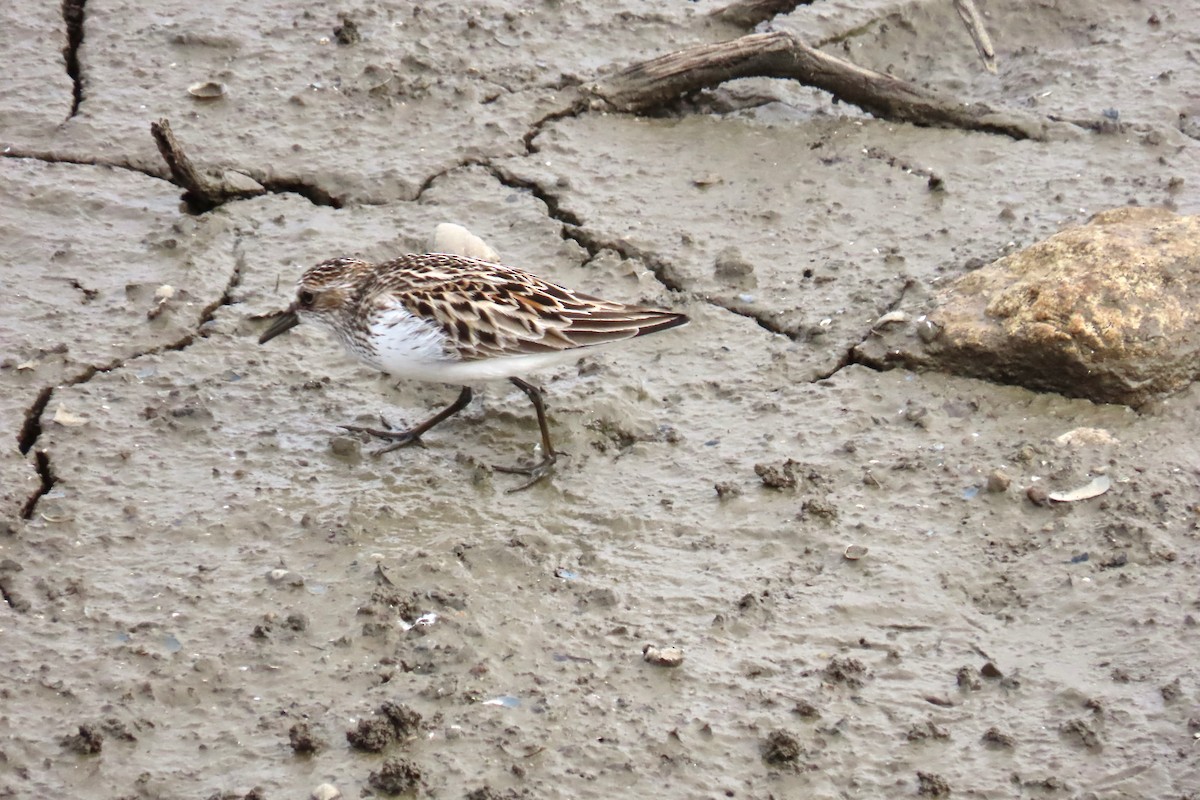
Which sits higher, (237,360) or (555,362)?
(555,362)

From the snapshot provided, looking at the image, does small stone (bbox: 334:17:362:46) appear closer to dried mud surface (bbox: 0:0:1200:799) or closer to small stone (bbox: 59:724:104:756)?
dried mud surface (bbox: 0:0:1200:799)

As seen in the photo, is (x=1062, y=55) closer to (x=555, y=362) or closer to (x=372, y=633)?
(x=555, y=362)

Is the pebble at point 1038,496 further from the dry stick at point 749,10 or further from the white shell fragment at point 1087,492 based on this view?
the dry stick at point 749,10

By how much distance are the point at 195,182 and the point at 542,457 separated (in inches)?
93.4

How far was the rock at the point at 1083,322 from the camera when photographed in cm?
591

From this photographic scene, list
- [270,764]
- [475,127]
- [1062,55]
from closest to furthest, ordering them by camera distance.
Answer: [270,764], [475,127], [1062,55]

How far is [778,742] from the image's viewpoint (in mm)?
4480

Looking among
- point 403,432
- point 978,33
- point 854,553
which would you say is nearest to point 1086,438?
point 854,553

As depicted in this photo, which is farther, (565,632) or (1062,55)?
(1062,55)

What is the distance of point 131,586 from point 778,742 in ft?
7.32

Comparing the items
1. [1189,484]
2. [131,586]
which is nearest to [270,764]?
[131,586]

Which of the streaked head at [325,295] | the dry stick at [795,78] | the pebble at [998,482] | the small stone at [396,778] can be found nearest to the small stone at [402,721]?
the small stone at [396,778]

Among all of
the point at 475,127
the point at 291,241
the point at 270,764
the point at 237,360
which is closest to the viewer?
the point at 270,764

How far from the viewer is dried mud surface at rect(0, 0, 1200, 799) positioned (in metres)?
4.57
